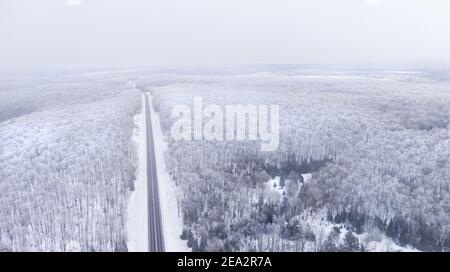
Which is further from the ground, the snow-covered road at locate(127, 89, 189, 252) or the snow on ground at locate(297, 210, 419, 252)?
the snow-covered road at locate(127, 89, 189, 252)

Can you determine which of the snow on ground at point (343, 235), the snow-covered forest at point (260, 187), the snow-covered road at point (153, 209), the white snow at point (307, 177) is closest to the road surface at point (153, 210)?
the snow-covered road at point (153, 209)

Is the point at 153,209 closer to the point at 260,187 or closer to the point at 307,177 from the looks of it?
the point at 260,187

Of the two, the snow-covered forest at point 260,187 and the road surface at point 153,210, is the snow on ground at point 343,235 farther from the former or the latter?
the road surface at point 153,210

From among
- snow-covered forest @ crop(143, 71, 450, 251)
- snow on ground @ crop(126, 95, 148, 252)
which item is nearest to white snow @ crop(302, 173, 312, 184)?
snow-covered forest @ crop(143, 71, 450, 251)

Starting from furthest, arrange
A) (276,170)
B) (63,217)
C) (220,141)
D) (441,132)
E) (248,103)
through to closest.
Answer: (248,103) → (220,141) → (441,132) → (276,170) → (63,217)

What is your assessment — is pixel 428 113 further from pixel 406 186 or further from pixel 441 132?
pixel 406 186

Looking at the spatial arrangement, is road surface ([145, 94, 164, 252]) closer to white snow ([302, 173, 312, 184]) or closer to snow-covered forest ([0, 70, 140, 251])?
snow-covered forest ([0, 70, 140, 251])

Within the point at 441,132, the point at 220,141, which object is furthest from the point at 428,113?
the point at 220,141

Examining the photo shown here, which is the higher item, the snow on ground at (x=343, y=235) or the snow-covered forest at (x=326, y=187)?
the snow-covered forest at (x=326, y=187)
